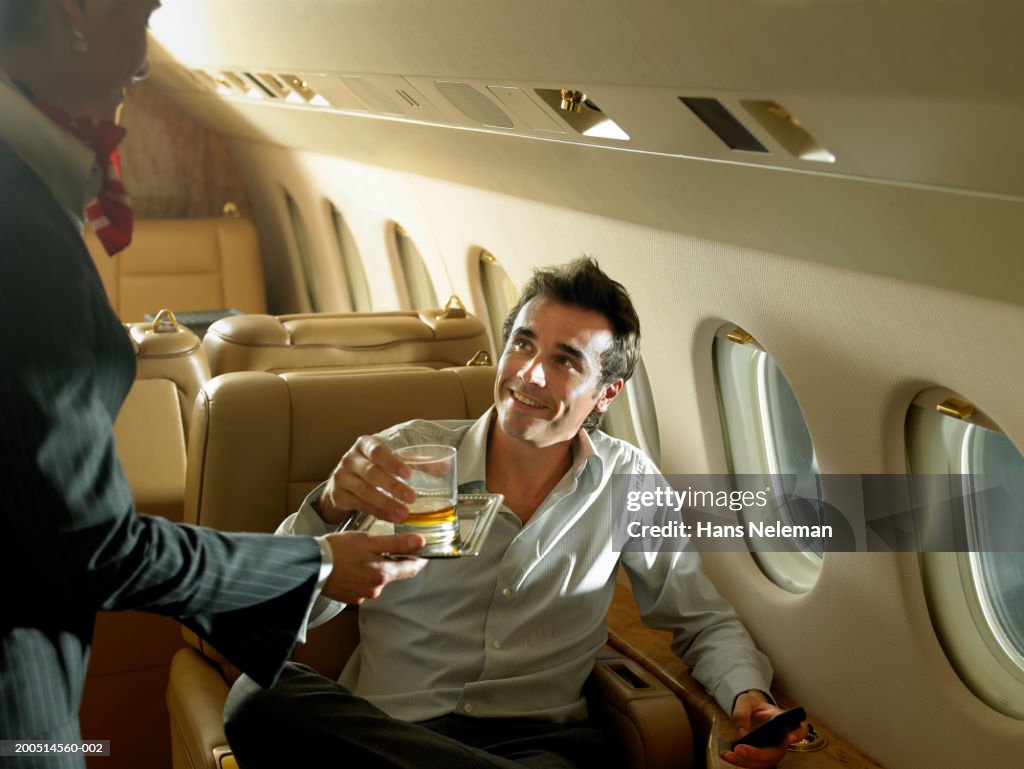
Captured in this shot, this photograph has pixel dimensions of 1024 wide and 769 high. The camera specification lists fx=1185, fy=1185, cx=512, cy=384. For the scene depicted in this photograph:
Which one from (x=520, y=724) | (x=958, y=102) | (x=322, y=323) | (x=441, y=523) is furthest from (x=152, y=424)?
(x=958, y=102)

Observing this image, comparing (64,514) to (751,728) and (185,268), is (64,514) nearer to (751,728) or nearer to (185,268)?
(751,728)

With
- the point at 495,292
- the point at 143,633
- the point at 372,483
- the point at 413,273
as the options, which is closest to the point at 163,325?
the point at 143,633

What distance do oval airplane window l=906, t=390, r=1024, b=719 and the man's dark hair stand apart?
27.2 inches

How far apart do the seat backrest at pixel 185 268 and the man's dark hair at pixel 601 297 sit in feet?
19.9

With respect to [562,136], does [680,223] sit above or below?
below

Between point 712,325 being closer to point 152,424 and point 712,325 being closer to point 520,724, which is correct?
point 520,724

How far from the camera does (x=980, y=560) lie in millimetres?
2762

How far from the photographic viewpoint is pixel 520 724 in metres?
2.56

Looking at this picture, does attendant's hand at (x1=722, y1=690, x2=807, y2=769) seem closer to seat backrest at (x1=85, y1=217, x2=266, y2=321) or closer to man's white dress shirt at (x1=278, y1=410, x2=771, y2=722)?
man's white dress shirt at (x1=278, y1=410, x2=771, y2=722)

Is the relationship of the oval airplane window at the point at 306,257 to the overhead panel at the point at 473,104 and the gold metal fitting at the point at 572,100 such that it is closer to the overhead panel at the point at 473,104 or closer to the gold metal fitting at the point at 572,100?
the overhead panel at the point at 473,104

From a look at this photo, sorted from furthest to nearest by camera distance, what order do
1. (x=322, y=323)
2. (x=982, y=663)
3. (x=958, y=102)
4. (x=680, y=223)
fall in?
(x=322, y=323) < (x=680, y=223) < (x=982, y=663) < (x=958, y=102)

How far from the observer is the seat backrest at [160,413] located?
377 centimetres

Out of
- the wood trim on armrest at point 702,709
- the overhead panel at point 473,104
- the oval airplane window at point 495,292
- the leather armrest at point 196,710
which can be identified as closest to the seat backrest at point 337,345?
the overhead panel at point 473,104

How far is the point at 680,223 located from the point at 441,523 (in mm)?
1474
